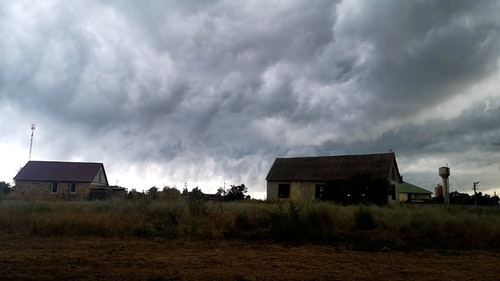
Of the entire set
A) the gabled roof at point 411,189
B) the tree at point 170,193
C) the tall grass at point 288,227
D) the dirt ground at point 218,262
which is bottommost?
the dirt ground at point 218,262

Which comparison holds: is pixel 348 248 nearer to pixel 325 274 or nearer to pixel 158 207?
pixel 325 274

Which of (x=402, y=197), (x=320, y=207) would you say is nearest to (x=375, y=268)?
(x=320, y=207)

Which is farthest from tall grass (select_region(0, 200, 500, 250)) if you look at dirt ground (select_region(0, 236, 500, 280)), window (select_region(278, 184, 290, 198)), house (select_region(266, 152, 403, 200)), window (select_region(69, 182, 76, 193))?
window (select_region(69, 182, 76, 193))

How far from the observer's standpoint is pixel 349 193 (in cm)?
3188

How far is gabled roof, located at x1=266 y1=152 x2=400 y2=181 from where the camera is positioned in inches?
1463

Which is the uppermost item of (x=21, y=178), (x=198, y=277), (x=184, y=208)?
(x=21, y=178)

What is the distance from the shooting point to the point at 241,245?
10984 mm

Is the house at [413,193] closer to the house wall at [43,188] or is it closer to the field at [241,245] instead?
the house wall at [43,188]

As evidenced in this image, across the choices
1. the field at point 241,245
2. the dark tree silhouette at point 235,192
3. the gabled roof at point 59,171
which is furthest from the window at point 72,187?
the field at point 241,245

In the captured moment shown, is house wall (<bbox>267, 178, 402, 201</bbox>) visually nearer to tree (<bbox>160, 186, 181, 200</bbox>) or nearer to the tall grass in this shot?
tree (<bbox>160, 186, 181, 200</bbox>)

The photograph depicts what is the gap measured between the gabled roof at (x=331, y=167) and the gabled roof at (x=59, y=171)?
2195 centimetres

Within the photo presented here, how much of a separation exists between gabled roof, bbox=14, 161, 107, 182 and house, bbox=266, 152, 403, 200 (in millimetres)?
21968

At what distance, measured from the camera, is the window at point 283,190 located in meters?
40.0

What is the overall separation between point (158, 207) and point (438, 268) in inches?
444
